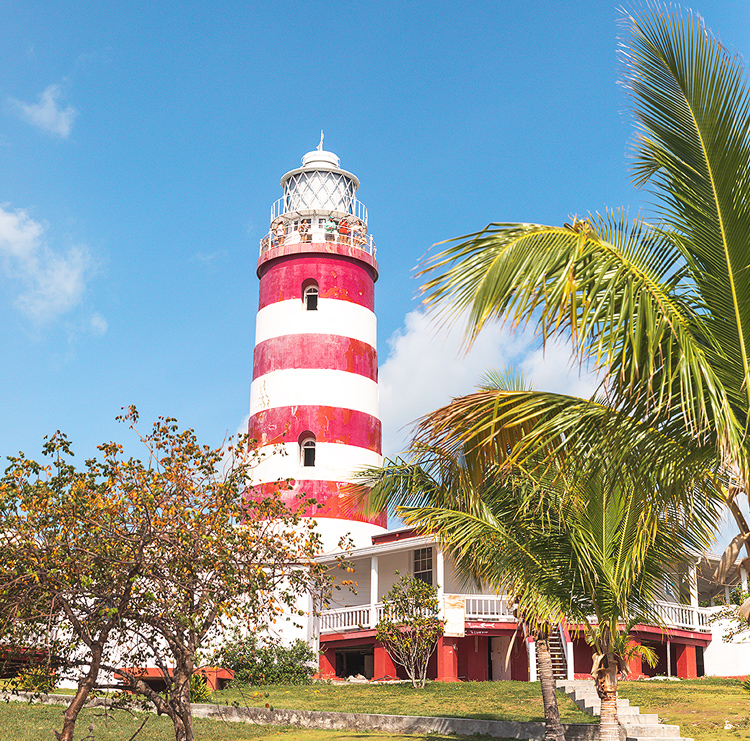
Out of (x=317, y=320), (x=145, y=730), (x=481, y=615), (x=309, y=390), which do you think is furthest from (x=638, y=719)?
(x=317, y=320)

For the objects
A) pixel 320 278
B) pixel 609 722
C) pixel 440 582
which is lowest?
pixel 609 722

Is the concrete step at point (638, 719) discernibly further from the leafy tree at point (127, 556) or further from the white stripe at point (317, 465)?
the white stripe at point (317, 465)

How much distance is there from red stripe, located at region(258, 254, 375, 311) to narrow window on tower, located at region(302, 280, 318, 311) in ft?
0.91

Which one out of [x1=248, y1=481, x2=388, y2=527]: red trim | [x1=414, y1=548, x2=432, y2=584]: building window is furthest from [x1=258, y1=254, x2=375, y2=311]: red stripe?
[x1=414, y1=548, x2=432, y2=584]: building window

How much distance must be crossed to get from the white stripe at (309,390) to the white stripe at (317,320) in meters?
1.46

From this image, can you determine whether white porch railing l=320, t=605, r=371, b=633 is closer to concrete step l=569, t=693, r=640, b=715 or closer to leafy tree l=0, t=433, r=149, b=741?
concrete step l=569, t=693, r=640, b=715

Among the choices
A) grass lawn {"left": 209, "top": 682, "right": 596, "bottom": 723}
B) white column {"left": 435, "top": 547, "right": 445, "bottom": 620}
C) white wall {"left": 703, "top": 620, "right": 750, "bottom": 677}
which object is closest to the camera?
grass lawn {"left": 209, "top": 682, "right": 596, "bottom": 723}

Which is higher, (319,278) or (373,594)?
(319,278)

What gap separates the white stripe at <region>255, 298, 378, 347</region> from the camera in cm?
3086

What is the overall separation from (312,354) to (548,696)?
17380 millimetres

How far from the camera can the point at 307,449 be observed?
30.1m

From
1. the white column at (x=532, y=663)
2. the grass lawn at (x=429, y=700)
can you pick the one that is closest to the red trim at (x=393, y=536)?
the white column at (x=532, y=663)

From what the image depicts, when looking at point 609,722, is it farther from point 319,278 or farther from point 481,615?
point 319,278

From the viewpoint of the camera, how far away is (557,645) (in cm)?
2378
